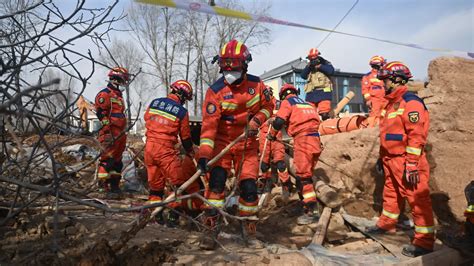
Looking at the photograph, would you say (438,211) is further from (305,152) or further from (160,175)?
(160,175)

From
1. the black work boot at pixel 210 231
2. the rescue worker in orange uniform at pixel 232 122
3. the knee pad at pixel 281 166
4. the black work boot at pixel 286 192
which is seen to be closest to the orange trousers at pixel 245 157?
the rescue worker in orange uniform at pixel 232 122

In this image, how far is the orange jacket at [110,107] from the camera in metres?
6.64

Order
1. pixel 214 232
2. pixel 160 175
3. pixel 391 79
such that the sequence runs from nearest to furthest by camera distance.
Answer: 1. pixel 214 232
2. pixel 391 79
3. pixel 160 175

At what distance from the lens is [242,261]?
307 centimetres

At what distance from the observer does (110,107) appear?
663 centimetres

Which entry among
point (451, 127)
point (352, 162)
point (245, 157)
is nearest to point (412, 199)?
point (245, 157)

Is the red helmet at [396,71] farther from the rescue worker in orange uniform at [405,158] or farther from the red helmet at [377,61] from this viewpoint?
the red helmet at [377,61]

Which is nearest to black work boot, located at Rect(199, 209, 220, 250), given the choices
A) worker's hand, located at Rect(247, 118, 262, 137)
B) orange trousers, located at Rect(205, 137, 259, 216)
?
orange trousers, located at Rect(205, 137, 259, 216)

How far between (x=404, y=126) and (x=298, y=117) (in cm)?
170

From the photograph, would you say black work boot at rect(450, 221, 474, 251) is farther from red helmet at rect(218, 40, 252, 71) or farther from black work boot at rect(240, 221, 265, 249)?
red helmet at rect(218, 40, 252, 71)

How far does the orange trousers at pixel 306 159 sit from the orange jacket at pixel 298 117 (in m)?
0.10

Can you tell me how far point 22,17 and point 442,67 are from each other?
6021 mm

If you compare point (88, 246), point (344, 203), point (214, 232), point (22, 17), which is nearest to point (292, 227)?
point (344, 203)

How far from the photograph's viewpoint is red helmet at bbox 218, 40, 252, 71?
401 centimetres
